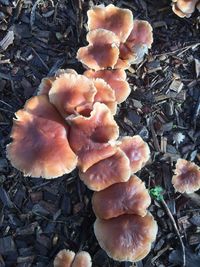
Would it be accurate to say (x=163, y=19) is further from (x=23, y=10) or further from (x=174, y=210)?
(x=174, y=210)

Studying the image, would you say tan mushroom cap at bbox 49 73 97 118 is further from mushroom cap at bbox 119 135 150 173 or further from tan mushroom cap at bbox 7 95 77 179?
mushroom cap at bbox 119 135 150 173

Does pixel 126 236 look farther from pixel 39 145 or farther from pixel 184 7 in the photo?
pixel 184 7

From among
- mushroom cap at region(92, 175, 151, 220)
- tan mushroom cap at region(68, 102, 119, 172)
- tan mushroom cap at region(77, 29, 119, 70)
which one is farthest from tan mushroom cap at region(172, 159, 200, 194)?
tan mushroom cap at region(77, 29, 119, 70)

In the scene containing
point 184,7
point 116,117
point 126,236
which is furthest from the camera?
point 184,7

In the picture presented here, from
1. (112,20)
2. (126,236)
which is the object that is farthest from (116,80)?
(126,236)

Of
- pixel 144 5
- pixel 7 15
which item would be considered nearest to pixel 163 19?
pixel 144 5

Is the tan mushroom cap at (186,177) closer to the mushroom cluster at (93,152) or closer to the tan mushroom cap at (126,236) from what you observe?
the mushroom cluster at (93,152)
